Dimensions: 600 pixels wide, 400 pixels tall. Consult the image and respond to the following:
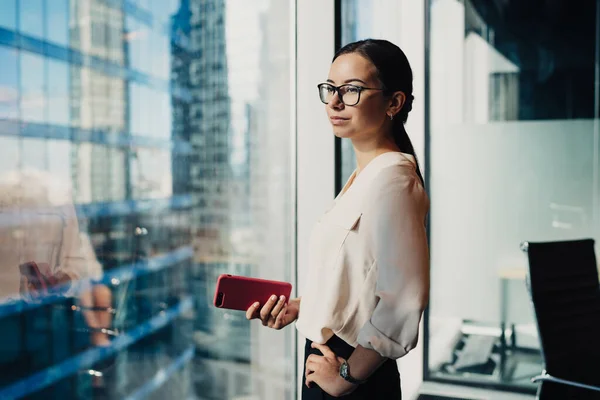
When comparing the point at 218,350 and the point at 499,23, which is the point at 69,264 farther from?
the point at 499,23

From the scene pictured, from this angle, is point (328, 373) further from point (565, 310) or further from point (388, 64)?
point (565, 310)

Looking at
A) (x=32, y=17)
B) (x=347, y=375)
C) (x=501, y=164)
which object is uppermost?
(x=32, y=17)

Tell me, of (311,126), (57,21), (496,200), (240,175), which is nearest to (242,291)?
(57,21)

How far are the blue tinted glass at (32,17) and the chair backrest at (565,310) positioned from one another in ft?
5.72

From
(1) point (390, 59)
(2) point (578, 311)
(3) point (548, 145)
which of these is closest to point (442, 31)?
(3) point (548, 145)

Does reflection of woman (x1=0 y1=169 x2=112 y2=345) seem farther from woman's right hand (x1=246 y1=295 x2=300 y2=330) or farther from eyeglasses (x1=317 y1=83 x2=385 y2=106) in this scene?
eyeglasses (x1=317 y1=83 x2=385 y2=106)

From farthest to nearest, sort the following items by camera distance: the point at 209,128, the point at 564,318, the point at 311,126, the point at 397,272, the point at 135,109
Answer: the point at 311,126, the point at 564,318, the point at 209,128, the point at 135,109, the point at 397,272

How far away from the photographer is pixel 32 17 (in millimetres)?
1185

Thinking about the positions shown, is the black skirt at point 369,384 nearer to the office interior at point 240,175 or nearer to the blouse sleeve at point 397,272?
the blouse sleeve at point 397,272

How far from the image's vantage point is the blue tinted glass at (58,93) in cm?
123

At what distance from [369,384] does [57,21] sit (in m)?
1.04

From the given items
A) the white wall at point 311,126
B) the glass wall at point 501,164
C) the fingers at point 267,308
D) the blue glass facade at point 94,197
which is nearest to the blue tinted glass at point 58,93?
the blue glass facade at point 94,197

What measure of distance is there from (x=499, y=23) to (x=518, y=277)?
1.57 m

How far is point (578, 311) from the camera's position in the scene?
7.12 ft
